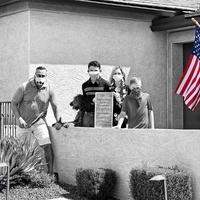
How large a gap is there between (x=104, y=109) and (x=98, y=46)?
338 cm

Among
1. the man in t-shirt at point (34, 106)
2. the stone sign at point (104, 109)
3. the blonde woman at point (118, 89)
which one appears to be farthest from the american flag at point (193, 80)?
the man in t-shirt at point (34, 106)

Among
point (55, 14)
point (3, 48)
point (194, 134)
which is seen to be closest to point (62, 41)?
point (55, 14)

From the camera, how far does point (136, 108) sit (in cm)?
934

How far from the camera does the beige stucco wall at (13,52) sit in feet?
40.8

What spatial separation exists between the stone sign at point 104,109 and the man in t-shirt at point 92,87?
24 cm

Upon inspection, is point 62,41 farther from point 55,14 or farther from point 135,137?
point 135,137

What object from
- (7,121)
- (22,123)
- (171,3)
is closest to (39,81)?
(22,123)

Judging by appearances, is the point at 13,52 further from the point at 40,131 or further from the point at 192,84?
the point at 192,84

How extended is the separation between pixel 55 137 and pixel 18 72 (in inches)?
93.4

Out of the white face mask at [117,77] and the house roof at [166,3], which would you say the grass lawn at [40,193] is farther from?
the house roof at [166,3]

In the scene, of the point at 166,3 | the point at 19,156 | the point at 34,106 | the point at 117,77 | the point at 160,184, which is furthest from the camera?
the point at 166,3

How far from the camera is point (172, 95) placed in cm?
1416

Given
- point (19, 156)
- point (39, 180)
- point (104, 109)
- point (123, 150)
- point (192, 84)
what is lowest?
point (39, 180)

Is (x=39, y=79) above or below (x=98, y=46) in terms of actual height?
below
